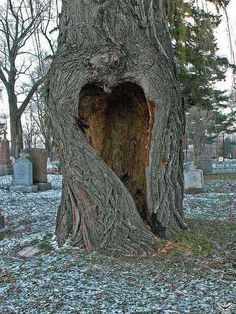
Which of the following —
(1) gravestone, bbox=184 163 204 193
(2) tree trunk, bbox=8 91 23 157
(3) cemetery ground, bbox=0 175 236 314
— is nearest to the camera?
(3) cemetery ground, bbox=0 175 236 314

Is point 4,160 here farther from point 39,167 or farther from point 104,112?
point 104,112

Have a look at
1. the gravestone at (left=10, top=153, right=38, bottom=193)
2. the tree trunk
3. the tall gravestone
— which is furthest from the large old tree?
the tree trunk

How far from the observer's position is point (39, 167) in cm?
1407

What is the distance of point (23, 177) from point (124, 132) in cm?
840

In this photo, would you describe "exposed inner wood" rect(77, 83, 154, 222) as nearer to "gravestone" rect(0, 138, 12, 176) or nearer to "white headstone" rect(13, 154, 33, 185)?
"white headstone" rect(13, 154, 33, 185)

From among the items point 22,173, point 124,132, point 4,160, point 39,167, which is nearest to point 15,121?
point 4,160

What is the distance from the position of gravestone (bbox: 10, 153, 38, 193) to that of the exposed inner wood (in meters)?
8.02

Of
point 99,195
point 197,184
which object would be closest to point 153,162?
point 99,195

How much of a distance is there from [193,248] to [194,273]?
0.74 metres

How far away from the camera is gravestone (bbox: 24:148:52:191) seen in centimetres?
1391

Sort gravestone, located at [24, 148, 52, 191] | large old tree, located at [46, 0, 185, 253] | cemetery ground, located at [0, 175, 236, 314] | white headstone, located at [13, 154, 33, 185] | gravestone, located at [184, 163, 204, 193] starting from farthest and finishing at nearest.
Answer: gravestone, located at [24, 148, 52, 191] → white headstone, located at [13, 154, 33, 185] → gravestone, located at [184, 163, 204, 193] → large old tree, located at [46, 0, 185, 253] → cemetery ground, located at [0, 175, 236, 314]

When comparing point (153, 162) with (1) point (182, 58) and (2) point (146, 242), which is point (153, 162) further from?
(1) point (182, 58)

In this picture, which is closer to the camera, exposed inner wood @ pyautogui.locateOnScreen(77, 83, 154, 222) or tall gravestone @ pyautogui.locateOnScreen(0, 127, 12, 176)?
exposed inner wood @ pyautogui.locateOnScreen(77, 83, 154, 222)

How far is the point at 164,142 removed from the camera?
200 inches
